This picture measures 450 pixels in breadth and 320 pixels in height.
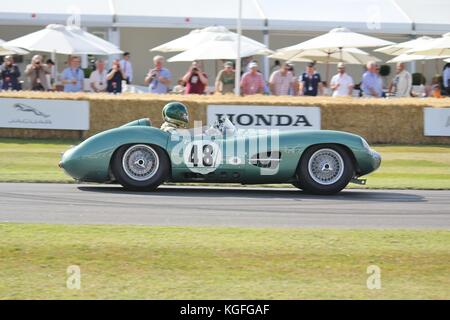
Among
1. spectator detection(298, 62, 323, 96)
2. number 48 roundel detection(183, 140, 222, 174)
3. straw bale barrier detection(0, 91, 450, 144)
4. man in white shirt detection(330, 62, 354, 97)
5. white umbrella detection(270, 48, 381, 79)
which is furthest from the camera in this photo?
white umbrella detection(270, 48, 381, 79)

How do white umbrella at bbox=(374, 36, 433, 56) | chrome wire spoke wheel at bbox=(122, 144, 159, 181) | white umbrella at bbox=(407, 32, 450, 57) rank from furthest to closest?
1. white umbrella at bbox=(374, 36, 433, 56)
2. white umbrella at bbox=(407, 32, 450, 57)
3. chrome wire spoke wheel at bbox=(122, 144, 159, 181)

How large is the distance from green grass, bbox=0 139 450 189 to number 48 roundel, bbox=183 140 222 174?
2.30 metres

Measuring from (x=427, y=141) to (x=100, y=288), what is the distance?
46.8ft

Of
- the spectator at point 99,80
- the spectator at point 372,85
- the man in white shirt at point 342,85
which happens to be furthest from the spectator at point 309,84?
the spectator at point 99,80

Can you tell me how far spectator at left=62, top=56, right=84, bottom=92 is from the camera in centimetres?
2227

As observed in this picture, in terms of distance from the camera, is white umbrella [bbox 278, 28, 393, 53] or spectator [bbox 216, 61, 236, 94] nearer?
spectator [bbox 216, 61, 236, 94]

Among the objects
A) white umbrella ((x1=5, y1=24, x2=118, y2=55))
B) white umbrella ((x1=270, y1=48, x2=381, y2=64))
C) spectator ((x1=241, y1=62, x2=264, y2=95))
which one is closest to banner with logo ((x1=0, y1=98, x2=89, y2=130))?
spectator ((x1=241, y1=62, x2=264, y2=95))

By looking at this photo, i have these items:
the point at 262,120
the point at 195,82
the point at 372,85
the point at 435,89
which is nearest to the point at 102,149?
the point at 262,120

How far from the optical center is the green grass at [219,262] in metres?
6.73

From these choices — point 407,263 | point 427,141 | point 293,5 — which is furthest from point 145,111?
point 407,263

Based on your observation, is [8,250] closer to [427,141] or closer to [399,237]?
[399,237]

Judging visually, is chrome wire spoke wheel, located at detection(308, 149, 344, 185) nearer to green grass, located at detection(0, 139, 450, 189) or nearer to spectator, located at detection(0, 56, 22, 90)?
green grass, located at detection(0, 139, 450, 189)

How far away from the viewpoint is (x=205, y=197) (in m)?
11.7

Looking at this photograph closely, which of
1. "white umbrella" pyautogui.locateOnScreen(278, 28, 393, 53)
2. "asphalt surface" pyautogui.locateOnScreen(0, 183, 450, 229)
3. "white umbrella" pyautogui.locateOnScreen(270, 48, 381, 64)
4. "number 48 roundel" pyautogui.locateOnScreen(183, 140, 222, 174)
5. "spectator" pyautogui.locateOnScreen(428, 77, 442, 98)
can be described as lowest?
"asphalt surface" pyautogui.locateOnScreen(0, 183, 450, 229)
